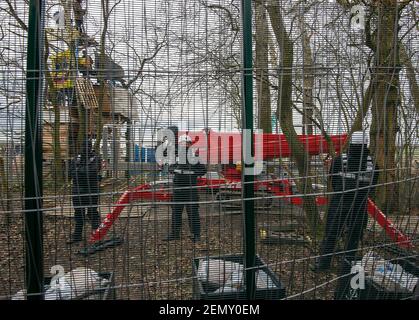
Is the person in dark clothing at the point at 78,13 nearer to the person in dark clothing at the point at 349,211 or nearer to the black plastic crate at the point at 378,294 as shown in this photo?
the person in dark clothing at the point at 349,211

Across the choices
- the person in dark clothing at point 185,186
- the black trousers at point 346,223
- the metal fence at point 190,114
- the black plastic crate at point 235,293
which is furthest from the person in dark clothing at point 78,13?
the black trousers at point 346,223

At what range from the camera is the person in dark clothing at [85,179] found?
2.34 meters

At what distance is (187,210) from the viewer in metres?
2.59

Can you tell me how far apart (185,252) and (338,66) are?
2.18m

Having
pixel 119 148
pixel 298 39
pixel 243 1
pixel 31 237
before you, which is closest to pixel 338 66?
pixel 298 39

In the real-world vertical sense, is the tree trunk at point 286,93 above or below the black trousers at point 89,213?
above

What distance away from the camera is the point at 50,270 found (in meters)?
2.46

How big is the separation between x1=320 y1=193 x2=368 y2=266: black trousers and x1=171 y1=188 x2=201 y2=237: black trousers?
1.08 meters

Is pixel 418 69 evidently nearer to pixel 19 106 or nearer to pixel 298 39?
pixel 298 39

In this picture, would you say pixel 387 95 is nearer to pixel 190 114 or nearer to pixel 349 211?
pixel 349 211

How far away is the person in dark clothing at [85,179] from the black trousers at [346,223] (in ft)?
6.09

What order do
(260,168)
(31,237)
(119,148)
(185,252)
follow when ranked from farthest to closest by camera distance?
(185,252) → (260,168) → (119,148) → (31,237)

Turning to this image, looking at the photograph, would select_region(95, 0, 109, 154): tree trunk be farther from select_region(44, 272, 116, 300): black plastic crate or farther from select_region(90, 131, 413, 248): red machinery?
select_region(44, 272, 116, 300): black plastic crate

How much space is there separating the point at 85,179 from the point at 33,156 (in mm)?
398
